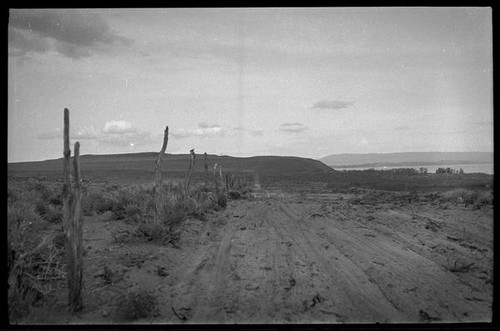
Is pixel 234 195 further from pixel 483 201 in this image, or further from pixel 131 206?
pixel 483 201

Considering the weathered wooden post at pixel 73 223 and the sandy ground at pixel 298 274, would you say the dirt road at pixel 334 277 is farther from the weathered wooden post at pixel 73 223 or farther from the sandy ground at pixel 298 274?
the weathered wooden post at pixel 73 223

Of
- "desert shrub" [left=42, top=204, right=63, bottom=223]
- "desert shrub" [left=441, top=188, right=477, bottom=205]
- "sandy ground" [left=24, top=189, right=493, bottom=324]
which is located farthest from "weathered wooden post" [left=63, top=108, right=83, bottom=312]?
"desert shrub" [left=441, top=188, right=477, bottom=205]

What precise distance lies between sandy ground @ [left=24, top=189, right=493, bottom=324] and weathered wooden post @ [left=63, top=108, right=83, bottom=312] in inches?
12.4

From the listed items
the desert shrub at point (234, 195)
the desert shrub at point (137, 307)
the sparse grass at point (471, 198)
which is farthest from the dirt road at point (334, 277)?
the desert shrub at point (234, 195)

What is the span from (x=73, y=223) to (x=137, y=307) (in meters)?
1.43

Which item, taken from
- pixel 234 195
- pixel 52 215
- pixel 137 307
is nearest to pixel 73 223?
pixel 137 307

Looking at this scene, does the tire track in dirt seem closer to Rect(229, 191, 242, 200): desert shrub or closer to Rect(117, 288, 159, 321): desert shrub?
Rect(117, 288, 159, 321): desert shrub

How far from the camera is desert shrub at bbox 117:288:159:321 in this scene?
16.4 feet

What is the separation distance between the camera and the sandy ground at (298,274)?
5.17m

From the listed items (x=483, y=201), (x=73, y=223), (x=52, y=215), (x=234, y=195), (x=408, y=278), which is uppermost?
(x=73, y=223)

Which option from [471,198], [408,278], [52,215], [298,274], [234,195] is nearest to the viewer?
[408,278]

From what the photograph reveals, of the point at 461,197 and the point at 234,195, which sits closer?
the point at 461,197

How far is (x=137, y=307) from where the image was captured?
5043mm
